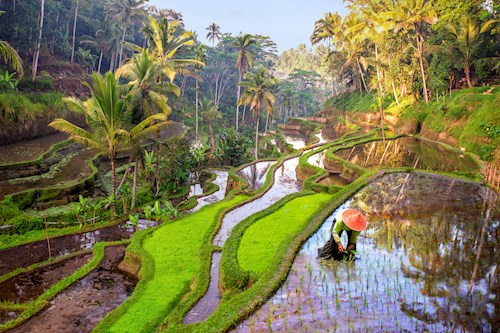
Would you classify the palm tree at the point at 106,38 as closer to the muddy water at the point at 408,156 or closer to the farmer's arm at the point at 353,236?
the muddy water at the point at 408,156

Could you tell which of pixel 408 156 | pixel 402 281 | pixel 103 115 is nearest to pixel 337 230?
pixel 402 281

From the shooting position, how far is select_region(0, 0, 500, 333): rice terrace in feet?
25.6

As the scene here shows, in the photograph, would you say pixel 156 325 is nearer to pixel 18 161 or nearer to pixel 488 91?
pixel 18 161

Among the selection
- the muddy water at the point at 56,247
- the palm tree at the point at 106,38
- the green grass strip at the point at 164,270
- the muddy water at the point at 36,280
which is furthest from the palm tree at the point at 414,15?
the palm tree at the point at 106,38

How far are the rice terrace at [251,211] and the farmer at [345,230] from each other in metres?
0.04

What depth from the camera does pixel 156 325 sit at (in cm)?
824

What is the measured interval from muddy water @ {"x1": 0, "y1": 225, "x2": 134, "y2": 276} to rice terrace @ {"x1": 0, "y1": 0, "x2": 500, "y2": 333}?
0.08 metres

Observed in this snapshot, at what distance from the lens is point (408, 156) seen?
2428 centimetres

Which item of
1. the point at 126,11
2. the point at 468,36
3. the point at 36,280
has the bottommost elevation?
the point at 36,280

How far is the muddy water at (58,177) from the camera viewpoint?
19.2 metres

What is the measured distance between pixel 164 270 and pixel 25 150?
2017 centimetres

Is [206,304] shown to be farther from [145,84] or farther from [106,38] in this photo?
[106,38]

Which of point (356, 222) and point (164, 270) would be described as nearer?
point (356, 222)

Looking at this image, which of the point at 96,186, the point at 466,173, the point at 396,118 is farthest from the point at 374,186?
the point at 396,118
